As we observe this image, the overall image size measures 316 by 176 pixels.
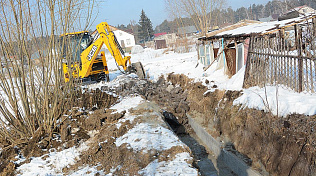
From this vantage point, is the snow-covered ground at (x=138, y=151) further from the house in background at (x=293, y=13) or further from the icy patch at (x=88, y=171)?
the house in background at (x=293, y=13)

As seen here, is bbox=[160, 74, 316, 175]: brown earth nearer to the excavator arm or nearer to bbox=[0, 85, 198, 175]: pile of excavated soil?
bbox=[0, 85, 198, 175]: pile of excavated soil

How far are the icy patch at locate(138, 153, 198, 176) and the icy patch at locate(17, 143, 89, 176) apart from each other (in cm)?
174

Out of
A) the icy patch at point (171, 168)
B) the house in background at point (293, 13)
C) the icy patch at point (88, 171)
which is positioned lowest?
the icy patch at point (88, 171)

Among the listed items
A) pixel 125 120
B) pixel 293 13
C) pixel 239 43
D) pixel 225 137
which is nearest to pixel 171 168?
pixel 125 120

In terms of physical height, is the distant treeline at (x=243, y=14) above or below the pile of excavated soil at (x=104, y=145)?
above

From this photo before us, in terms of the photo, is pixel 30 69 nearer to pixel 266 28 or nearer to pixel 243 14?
pixel 266 28

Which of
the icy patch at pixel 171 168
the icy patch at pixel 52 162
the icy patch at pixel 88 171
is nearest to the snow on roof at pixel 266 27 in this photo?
the icy patch at pixel 171 168

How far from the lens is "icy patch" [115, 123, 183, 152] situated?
490 cm

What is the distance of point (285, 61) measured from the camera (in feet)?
20.1

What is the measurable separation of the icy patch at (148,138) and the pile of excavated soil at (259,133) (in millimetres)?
1690

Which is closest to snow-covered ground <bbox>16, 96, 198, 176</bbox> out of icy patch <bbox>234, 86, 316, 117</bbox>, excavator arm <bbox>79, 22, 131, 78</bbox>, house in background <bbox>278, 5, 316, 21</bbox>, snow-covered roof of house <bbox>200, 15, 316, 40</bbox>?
icy patch <bbox>234, 86, 316, 117</bbox>

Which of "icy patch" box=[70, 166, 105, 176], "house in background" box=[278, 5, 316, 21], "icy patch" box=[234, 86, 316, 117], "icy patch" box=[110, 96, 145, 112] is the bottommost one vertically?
"icy patch" box=[70, 166, 105, 176]

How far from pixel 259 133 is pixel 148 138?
241 centimetres

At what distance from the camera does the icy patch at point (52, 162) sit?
15.2 feet
